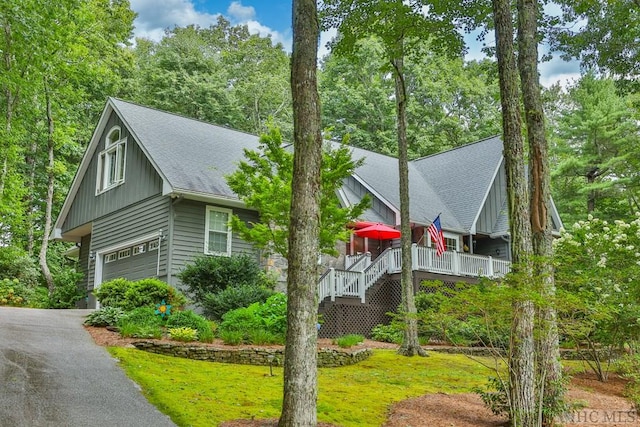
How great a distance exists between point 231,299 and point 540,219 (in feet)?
24.6

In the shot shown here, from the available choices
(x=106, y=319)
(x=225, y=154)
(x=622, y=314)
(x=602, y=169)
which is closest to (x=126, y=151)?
(x=225, y=154)

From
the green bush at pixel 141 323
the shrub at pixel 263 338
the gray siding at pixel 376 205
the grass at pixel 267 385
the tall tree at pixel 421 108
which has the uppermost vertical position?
the tall tree at pixel 421 108

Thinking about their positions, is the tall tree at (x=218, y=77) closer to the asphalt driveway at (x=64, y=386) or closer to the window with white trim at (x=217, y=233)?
the window with white trim at (x=217, y=233)

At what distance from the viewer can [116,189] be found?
1794 centimetres

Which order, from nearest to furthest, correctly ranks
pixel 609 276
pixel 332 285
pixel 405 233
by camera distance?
pixel 609 276, pixel 405 233, pixel 332 285

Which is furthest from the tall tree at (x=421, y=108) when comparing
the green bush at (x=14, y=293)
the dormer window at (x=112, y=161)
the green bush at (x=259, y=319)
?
the green bush at (x=259, y=319)

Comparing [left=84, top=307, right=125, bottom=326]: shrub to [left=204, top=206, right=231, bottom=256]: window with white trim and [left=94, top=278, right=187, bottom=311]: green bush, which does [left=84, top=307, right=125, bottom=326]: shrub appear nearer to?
[left=94, top=278, right=187, bottom=311]: green bush

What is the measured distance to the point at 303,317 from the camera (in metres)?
5.21

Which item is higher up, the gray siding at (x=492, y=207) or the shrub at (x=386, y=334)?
the gray siding at (x=492, y=207)

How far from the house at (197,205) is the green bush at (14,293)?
215 centimetres

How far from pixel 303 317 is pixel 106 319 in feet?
25.9

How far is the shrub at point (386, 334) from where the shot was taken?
1463cm

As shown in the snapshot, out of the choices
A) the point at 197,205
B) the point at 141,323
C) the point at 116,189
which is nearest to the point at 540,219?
the point at 141,323

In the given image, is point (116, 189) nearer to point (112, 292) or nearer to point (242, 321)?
point (112, 292)
